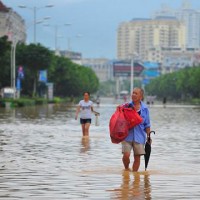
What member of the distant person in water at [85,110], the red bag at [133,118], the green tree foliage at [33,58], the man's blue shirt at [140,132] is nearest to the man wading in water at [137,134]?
the man's blue shirt at [140,132]

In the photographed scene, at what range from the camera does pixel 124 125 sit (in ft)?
51.0

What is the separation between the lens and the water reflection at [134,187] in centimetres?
1246

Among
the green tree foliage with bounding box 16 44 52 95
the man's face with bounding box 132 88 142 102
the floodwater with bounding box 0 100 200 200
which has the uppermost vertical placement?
the green tree foliage with bounding box 16 44 52 95

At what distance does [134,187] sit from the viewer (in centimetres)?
1361

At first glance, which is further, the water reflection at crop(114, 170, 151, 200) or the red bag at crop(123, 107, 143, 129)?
the red bag at crop(123, 107, 143, 129)

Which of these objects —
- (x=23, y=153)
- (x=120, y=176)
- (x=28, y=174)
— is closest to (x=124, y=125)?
(x=120, y=176)

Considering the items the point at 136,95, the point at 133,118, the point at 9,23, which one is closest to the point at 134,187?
the point at 133,118

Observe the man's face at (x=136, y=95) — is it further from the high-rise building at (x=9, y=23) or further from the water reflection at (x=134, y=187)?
the high-rise building at (x=9, y=23)

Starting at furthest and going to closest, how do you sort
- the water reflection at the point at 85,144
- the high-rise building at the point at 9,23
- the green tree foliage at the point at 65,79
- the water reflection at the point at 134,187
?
Result: the high-rise building at the point at 9,23, the green tree foliage at the point at 65,79, the water reflection at the point at 85,144, the water reflection at the point at 134,187

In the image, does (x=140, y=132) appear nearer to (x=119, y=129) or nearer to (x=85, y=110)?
(x=119, y=129)

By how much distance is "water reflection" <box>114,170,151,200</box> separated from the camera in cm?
1246

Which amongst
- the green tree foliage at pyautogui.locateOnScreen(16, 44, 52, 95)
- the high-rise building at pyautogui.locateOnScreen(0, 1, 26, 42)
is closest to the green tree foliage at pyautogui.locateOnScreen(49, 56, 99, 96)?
the high-rise building at pyautogui.locateOnScreen(0, 1, 26, 42)

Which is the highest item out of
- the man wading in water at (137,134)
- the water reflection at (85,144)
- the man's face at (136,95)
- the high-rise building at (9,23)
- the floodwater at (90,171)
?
the high-rise building at (9,23)

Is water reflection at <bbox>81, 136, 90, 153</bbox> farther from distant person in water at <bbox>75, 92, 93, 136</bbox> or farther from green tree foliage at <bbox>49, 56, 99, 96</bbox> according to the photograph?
green tree foliage at <bbox>49, 56, 99, 96</bbox>
